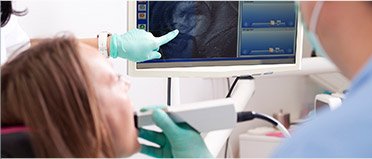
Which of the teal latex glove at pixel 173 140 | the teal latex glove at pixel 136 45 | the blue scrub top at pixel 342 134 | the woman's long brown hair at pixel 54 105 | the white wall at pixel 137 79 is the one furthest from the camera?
the white wall at pixel 137 79

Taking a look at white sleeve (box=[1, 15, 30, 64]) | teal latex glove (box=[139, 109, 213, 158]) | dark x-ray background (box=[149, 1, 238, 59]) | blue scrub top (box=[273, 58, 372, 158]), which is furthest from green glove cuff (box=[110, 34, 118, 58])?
blue scrub top (box=[273, 58, 372, 158])

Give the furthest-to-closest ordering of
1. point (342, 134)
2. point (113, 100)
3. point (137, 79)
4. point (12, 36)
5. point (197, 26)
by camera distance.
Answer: point (137, 79) < point (197, 26) < point (12, 36) < point (113, 100) < point (342, 134)

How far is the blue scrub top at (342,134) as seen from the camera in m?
0.77

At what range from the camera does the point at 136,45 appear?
179 centimetres

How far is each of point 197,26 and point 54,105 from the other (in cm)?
99

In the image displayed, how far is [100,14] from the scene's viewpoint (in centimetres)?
219

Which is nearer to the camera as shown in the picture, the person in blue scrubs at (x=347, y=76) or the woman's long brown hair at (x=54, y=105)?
the person in blue scrubs at (x=347, y=76)

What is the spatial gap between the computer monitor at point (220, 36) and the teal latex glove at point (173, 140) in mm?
650

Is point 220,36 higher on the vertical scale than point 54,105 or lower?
higher

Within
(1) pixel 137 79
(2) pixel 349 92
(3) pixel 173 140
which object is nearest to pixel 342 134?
(2) pixel 349 92

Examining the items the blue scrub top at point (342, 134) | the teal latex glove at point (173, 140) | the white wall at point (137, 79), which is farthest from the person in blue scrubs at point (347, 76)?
the white wall at point (137, 79)

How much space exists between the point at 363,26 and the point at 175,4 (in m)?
1.08

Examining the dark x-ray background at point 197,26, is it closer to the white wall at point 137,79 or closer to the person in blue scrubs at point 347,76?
the white wall at point 137,79

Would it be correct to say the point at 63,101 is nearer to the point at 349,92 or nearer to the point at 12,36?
the point at 349,92
